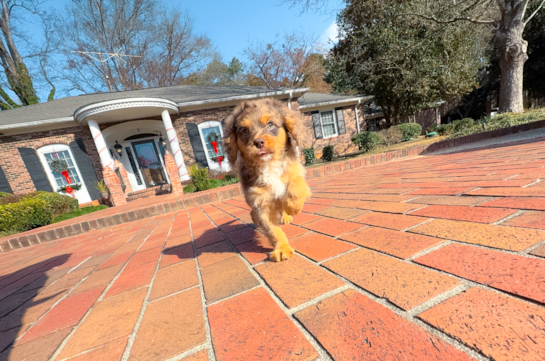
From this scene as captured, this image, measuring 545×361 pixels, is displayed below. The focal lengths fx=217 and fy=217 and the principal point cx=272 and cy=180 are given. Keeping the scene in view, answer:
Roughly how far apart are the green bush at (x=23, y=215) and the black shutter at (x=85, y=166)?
3686 millimetres

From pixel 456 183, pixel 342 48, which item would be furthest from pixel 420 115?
pixel 456 183

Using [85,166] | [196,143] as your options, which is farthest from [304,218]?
[85,166]

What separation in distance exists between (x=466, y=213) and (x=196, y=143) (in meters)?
12.9

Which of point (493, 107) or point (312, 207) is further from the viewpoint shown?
point (493, 107)

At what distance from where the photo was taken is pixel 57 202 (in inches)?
365

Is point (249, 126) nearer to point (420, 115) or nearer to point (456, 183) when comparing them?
point (456, 183)

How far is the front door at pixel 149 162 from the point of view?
44.5ft

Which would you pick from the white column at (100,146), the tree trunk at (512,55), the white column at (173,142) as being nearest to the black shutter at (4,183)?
the white column at (100,146)

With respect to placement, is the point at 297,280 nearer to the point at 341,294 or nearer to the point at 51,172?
the point at 341,294

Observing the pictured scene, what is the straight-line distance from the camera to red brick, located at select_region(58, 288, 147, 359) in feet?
3.97

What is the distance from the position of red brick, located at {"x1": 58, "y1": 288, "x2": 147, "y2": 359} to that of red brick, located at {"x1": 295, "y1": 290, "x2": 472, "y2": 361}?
108 centimetres

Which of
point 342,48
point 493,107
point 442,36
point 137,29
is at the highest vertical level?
point 137,29

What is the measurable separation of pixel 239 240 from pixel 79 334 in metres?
1.36

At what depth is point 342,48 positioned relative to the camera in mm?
20078
